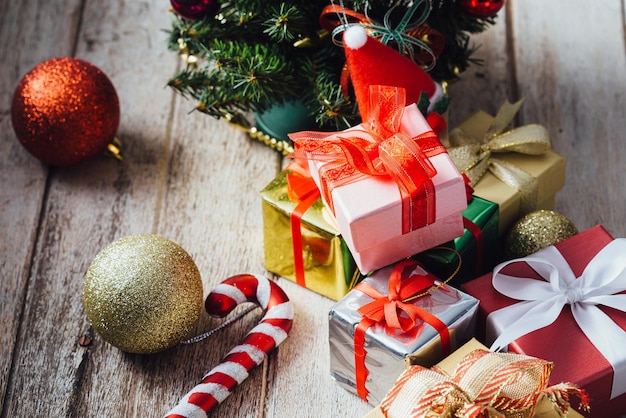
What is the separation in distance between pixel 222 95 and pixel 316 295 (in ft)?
1.48

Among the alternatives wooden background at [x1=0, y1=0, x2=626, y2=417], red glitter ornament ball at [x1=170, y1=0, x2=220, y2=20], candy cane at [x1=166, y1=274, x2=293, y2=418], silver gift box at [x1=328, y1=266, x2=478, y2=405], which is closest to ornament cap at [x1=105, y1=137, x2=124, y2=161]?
wooden background at [x1=0, y1=0, x2=626, y2=417]

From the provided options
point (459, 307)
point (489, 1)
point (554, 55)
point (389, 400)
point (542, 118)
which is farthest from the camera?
point (554, 55)

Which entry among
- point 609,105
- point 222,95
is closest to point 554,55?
point 609,105

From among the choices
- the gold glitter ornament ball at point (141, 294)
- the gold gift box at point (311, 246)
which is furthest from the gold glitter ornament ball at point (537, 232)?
the gold glitter ornament ball at point (141, 294)

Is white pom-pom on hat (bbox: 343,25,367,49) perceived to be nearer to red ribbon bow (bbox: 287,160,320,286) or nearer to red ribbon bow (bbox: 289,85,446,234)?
red ribbon bow (bbox: 289,85,446,234)

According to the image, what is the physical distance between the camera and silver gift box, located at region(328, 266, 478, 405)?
4.17 feet

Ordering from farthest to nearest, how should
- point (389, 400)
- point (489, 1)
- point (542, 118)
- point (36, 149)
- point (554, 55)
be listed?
point (554, 55) < point (542, 118) < point (36, 149) < point (489, 1) < point (389, 400)

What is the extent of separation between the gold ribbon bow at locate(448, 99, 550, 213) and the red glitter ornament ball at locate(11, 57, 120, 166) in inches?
29.5

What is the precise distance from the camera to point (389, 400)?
1194 millimetres

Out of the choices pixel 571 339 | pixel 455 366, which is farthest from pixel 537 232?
pixel 455 366

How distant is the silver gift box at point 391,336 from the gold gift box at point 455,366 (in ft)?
0.11

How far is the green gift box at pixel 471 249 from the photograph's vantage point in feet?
4.60

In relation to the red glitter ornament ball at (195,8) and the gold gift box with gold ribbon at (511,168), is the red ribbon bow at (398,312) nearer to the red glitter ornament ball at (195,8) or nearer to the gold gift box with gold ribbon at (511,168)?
the gold gift box with gold ribbon at (511,168)

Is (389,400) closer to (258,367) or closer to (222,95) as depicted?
(258,367)
